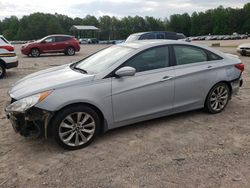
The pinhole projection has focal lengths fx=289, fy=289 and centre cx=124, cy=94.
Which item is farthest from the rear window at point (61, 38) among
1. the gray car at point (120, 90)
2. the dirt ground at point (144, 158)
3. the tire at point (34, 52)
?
the dirt ground at point (144, 158)

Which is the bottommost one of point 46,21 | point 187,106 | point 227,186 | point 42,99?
point 227,186

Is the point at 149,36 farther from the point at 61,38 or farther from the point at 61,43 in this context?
the point at 61,38

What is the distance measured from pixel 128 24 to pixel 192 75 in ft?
391

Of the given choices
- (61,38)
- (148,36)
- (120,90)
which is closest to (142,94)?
(120,90)

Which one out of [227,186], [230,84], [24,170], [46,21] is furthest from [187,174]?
[46,21]

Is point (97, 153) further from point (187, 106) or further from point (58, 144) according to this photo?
point (187, 106)

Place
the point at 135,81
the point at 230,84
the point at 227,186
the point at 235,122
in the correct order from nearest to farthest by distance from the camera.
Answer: the point at 227,186 < the point at 135,81 < the point at 235,122 < the point at 230,84

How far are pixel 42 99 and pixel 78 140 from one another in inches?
31.7

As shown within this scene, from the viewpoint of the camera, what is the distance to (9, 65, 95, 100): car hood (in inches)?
165

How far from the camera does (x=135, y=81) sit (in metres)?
4.58

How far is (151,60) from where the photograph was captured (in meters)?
4.88

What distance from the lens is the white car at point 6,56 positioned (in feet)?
33.0

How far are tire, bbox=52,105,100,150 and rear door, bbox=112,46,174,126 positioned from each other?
Result: 0.41 meters

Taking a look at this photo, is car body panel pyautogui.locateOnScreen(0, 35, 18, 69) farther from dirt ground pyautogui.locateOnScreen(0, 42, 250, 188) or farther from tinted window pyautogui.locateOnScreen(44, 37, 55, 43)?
tinted window pyautogui.locateOnScreen(44, 37, 55, 43)
